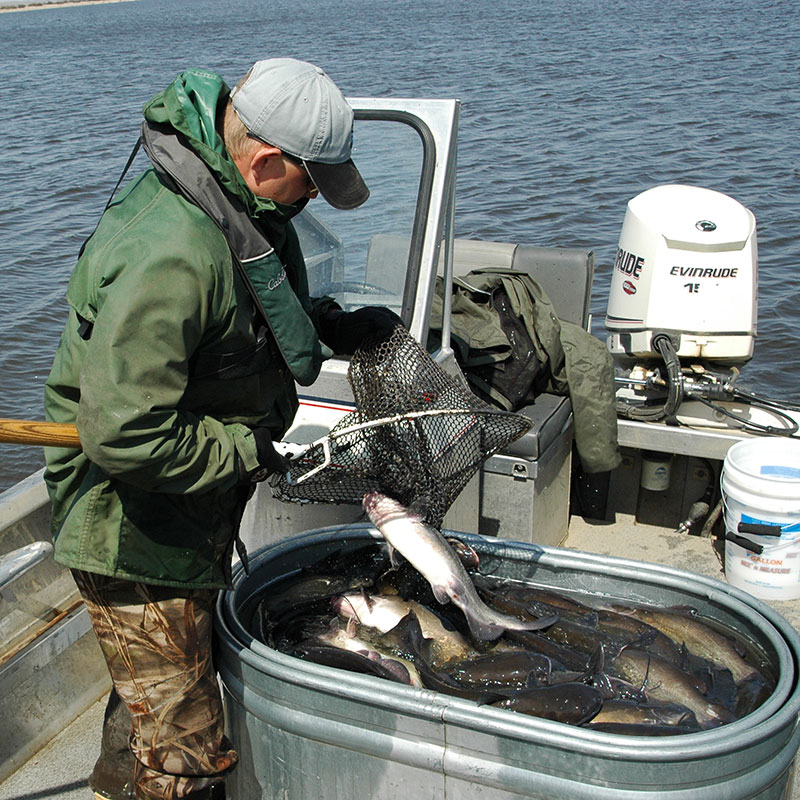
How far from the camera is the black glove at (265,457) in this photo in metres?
2.51

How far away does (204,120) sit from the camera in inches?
92.0

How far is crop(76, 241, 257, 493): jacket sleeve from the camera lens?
2129 millimetres

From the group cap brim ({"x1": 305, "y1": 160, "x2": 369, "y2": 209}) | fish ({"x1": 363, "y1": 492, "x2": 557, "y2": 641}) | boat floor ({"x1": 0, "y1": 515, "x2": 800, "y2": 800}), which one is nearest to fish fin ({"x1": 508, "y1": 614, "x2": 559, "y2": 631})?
fish ({"x1": 363, "y1": 492, "x2": 557, "y2": 641})

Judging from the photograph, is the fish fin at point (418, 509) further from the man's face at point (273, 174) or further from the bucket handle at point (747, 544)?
the bucket handle at point (747, 544)

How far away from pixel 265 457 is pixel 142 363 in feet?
1.67

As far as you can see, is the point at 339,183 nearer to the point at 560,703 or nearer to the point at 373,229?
the point at 560,703

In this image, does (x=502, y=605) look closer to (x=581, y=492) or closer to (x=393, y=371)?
(x=393, y=371)

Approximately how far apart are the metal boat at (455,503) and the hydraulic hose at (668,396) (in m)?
0.04

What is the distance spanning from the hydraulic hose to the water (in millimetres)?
3477

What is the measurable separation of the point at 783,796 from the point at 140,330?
6.69 feet

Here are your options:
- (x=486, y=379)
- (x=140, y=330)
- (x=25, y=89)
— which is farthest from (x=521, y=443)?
(x=25, y=89)

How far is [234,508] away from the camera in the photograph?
106 inches

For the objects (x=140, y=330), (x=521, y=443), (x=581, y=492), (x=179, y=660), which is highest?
(x=140, y=330)

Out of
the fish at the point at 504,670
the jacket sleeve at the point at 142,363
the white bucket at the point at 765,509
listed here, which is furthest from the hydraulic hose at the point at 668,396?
the jacket sleeve at the point at 142,363
